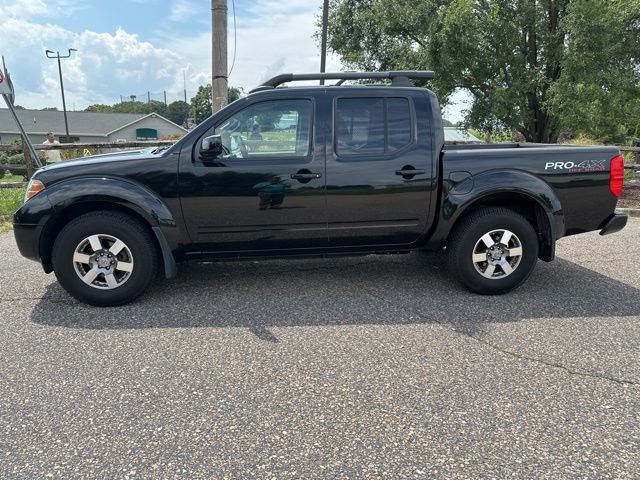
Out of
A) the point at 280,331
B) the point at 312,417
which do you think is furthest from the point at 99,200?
the point at 312,417

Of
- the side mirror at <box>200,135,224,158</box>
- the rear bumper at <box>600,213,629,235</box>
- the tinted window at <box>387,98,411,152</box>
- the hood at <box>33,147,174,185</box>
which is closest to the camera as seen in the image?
the side mirror at <box>200,135,224,158</box>

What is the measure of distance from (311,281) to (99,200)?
206 cm

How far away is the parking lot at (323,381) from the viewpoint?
2.21 m

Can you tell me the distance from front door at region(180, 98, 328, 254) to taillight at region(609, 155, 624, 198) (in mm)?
2591

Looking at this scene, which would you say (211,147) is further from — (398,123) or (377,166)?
(398,123)

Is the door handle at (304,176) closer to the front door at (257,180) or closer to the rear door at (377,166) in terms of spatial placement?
the front door at (257,180)

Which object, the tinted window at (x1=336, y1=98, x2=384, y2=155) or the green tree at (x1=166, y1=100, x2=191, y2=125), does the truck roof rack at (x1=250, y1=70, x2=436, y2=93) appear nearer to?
the tinted window at (x1=336, y1=98, x2=384, y2=155)

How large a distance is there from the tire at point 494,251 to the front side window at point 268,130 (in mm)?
1629

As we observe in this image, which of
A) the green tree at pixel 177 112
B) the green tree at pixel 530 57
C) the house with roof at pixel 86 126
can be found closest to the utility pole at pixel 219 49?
the green tree at pixel 530 57

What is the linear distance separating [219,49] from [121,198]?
3.97 metres

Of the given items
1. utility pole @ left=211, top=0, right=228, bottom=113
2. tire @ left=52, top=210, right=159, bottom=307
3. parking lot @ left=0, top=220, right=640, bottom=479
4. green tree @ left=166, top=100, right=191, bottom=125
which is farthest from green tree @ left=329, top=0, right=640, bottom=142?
green tree @ left=166, top=100, right=191, bottom=125

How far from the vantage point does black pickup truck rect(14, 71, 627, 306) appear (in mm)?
3990

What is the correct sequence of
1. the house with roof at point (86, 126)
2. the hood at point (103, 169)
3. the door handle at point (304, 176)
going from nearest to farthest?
1. the hood at point (103, 169)
2. the door handle at point (304, 176)
3. the house with roof at point (86, 126)

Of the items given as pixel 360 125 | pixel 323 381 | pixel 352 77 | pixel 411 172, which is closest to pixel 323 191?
pixel 360 125
